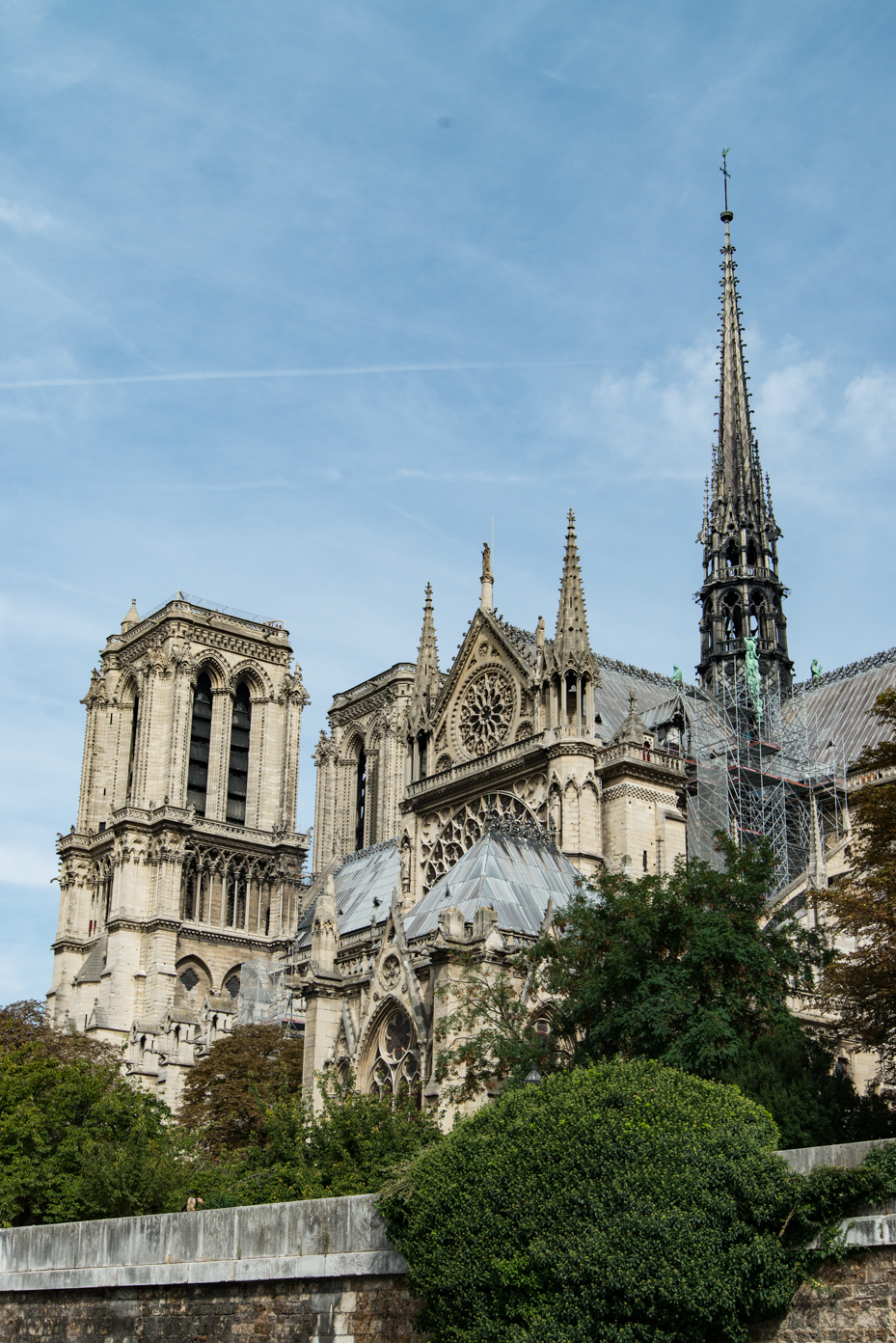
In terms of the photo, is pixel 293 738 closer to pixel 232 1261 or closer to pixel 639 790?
pixel 639 790

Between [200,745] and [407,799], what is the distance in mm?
39466

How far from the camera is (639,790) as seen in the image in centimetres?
5112

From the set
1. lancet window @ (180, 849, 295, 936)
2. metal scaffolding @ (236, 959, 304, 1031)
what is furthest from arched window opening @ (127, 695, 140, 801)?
metal scaffolding @ (236, 959, 304, 1031)

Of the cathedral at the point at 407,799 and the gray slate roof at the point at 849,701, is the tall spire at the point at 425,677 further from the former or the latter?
the gray slate roof at the point at 849,701

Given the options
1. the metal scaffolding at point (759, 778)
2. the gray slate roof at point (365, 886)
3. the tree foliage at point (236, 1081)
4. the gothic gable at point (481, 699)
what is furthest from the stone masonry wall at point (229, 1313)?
the gray slate roof at point (365, 886)

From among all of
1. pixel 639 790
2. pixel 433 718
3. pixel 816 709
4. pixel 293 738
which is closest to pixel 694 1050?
Result: pixel 639 790

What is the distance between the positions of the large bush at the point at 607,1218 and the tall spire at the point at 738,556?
4739 cm

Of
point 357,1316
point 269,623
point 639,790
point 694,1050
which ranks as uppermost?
point 269,623

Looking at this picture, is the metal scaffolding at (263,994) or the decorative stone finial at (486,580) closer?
the decorative stone finial at (486,580)

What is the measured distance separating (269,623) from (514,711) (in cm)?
4555

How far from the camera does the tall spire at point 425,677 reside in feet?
184

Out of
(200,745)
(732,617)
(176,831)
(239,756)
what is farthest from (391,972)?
(239,756)

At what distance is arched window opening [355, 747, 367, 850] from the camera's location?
95.9 meters

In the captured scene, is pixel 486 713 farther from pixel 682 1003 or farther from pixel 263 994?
pixel 263 994
